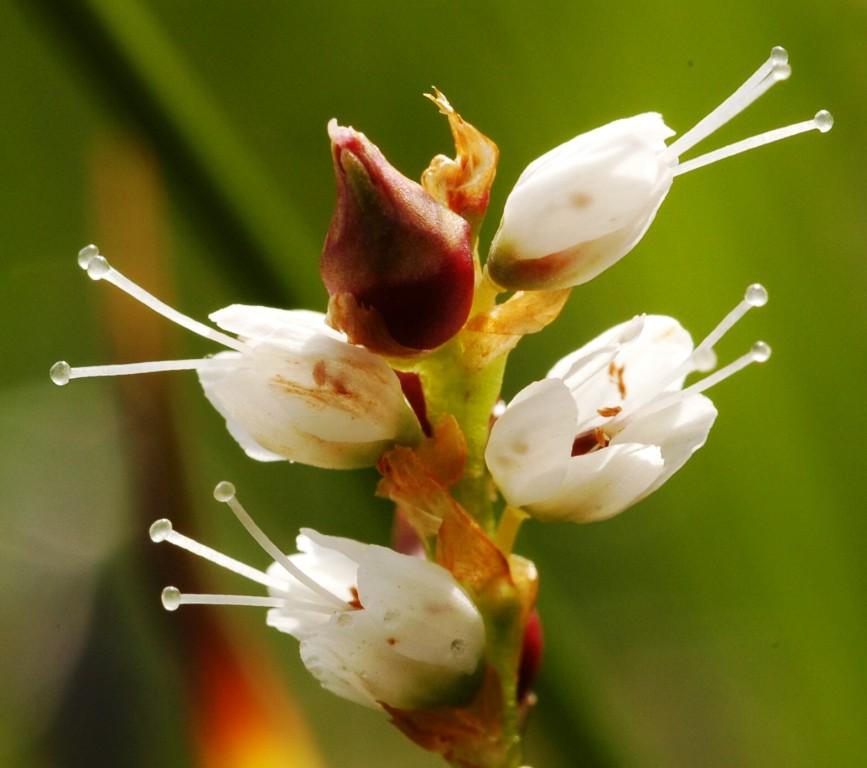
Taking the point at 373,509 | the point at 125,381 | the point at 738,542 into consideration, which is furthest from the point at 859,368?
the point at 125,381

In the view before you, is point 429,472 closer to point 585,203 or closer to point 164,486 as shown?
point 585,203

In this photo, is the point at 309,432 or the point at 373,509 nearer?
the point at 309,432

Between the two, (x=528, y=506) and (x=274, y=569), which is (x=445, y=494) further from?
(x=274, y=569)

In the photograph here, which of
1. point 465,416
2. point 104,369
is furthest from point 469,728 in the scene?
point 104,369

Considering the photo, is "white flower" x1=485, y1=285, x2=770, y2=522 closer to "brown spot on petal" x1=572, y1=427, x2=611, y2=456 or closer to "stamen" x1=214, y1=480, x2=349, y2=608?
"brown spot on petal" x1=572, y1=427, x2=611, y2=456

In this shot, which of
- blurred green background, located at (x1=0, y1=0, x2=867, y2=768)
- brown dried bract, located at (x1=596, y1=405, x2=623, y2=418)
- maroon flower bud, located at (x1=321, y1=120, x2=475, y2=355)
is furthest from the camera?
blurred green background, located at (x1=0, y1=0, x2=867, y2=768)

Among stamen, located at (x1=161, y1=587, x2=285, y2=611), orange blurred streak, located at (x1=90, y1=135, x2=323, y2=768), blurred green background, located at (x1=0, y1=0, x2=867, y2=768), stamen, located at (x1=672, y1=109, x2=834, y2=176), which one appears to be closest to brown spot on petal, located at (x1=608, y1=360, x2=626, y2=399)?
stamen, located at (x1=672, y1=109, x2=834, y2=176)
